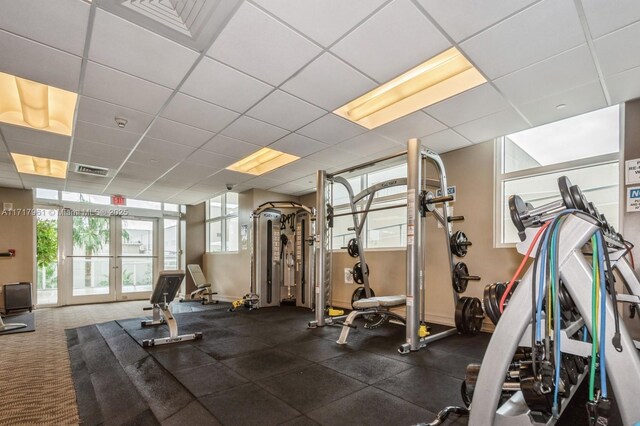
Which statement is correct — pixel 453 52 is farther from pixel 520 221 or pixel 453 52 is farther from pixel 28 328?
pixel 28 328

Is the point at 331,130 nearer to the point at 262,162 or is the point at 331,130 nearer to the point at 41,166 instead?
the point at 262,162

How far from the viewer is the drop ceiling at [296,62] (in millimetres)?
2070

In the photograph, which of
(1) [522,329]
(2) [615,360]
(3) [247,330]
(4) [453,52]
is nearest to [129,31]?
(4) [453,52]

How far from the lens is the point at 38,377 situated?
2906 mm

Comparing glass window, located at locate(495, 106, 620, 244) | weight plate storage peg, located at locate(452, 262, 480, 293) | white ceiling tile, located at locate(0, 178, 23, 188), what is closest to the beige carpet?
white ceiling tile, located at locate(0, 178, 23, 188)

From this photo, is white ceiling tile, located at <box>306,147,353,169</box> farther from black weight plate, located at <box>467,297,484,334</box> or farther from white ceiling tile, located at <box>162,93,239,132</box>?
black weight plate, located at <box>467,297,484,334</box>

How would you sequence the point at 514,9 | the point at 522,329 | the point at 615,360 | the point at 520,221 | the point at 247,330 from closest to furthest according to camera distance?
the point at 615,360
the point at 522,329
the point at 520,221
the point at 514,9
the point at 247,330

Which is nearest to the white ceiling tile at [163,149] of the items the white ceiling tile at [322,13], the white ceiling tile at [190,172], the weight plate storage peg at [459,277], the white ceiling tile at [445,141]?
the white ceiling tile at [190,172]

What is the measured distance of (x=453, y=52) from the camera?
2.68 m

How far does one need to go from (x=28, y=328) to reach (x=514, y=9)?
714cm

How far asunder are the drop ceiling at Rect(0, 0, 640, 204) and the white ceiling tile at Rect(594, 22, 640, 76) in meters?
0.01

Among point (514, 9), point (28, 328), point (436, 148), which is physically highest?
point (514, 9)

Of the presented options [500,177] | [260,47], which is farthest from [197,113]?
[500,177]

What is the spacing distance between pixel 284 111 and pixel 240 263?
5.11 m
